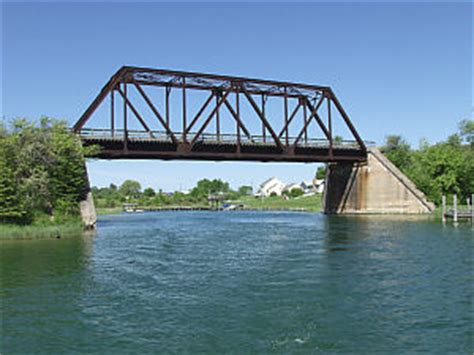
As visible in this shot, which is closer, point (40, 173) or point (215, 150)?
point (40, 173)

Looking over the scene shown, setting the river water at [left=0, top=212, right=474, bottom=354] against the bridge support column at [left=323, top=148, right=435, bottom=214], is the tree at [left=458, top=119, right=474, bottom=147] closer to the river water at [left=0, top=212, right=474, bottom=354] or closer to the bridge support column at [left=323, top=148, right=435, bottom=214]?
the bridge support column at [left=323, top=148, right=435, bottom=214]

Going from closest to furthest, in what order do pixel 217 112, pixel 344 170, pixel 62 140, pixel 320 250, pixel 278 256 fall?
pixel 278 256, pixel 320 250, pixel 62 140, pixel 217 112, pixel 344 170

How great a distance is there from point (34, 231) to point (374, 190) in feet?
189

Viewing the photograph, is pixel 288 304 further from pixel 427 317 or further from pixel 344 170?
pixel 344 170

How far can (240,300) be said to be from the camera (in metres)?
19.3

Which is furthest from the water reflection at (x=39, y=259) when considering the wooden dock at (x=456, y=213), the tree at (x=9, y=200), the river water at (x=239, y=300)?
the wooden dock at (x=456, y=213)

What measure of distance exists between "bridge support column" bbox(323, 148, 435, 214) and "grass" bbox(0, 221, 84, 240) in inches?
2075

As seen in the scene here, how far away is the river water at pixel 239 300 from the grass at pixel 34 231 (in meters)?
8.81

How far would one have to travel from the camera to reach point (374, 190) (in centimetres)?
8388

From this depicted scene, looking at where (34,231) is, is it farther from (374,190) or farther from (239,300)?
(374,190)

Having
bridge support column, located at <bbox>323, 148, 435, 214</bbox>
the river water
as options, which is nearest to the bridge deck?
bridge support column, located at <bbox>323, 148, 435, 214</bbox>

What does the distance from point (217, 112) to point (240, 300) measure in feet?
178

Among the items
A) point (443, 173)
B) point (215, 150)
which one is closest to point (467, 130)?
point (443, 173)

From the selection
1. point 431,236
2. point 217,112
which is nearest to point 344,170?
point 217,112
